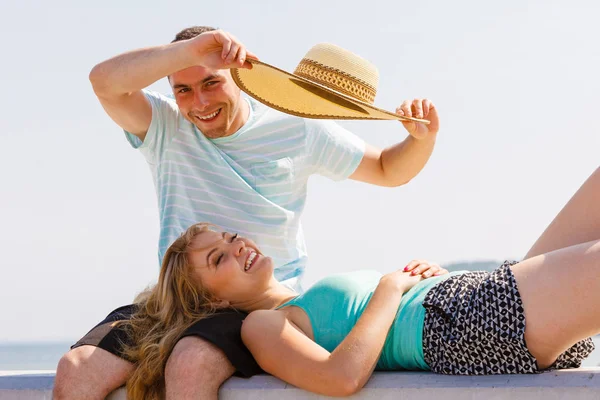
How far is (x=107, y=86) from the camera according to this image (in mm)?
3512

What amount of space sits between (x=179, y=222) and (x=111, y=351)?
0.87 m

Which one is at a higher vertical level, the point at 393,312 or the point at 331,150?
the point at 331,150

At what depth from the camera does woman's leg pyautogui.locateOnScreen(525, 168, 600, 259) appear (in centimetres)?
274

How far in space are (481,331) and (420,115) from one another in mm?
1195

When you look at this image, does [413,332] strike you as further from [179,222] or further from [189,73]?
[189,73]

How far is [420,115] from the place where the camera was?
350 centimetres

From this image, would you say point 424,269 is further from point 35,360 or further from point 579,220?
point 35,360

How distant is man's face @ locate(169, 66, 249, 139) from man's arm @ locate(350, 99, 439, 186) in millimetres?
723

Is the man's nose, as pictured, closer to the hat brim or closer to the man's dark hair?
the hat brim

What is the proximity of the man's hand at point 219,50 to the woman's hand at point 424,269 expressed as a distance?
974 mm

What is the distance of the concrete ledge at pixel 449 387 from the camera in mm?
2408

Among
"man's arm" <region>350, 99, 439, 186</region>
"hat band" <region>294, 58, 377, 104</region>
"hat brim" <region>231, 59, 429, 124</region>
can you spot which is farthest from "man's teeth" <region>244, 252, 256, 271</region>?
Answer: "man's arm" <region>350, 99, 439, 186</region>

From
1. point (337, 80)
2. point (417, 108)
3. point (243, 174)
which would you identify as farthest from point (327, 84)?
point (243, 174)

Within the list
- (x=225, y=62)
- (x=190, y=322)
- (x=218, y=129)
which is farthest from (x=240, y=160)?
(x=190, y=322)
